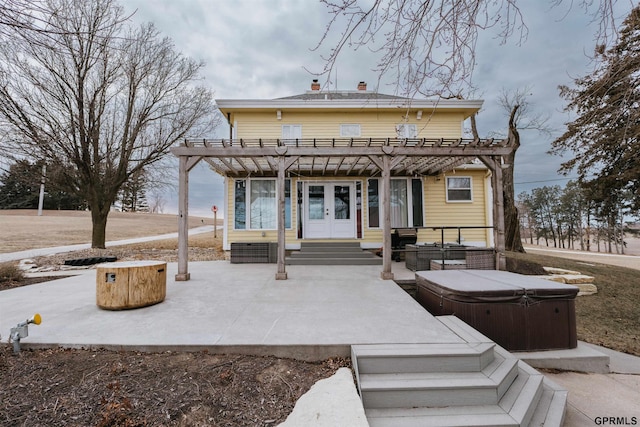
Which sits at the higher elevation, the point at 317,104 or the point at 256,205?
the point at 317,104

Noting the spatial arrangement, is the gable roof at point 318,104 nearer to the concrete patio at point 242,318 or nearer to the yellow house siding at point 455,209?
the yellow house siding at point 455,209

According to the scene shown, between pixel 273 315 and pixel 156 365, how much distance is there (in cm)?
147

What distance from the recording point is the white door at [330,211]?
30.1ft

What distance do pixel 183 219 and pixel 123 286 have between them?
2.23 meters

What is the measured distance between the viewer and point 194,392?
2.25 m

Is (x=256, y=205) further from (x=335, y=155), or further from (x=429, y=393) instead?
(x=429, y=393)

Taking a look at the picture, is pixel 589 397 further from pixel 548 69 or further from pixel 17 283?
pixel 17 283

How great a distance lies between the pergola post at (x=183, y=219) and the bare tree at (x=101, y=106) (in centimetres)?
549

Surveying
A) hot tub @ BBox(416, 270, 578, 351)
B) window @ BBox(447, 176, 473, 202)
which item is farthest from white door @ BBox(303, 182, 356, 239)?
hot tub @ BBox(416, 270, 578, 351)

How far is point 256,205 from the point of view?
918 cm

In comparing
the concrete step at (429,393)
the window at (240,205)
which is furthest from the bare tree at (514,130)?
the concrete step at (429,393)

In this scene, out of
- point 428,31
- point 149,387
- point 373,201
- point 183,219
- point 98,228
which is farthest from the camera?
point 98,228

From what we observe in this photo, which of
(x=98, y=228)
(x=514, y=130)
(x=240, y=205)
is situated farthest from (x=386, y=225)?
(x=514, y=130)

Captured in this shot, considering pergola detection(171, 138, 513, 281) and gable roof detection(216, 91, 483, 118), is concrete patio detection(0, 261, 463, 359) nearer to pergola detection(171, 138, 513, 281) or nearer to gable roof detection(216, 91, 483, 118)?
pergola detection(171, 138, 513, 281)
